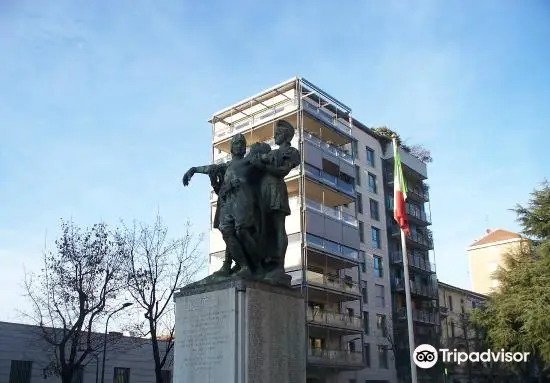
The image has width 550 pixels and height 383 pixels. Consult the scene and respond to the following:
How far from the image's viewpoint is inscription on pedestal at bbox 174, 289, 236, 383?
8766 mm

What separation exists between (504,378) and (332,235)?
18.5 metres

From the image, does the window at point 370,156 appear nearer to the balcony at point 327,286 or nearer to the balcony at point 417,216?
the balcony at point 417,216

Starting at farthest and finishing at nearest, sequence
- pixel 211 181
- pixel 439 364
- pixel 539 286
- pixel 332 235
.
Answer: pixel 439 364
pixel 332 235
pixel 539 286
pixel 211 181

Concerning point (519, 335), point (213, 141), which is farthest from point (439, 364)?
point (213, 141)

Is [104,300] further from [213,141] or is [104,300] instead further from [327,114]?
[327,114]

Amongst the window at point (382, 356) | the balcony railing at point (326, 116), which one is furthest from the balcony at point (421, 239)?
the balcony railing at point (326, 116)

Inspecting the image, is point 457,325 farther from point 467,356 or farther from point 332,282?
point 332,282

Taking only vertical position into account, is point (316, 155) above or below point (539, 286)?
above

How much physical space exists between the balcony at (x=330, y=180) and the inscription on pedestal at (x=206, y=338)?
34403mm

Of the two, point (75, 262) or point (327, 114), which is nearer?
point (75, 262)

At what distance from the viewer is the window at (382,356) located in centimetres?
5038

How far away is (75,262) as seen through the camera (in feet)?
110

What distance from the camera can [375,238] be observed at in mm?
54062

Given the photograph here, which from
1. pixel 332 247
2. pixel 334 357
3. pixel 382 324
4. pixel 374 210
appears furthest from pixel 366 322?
pixel 374 210
